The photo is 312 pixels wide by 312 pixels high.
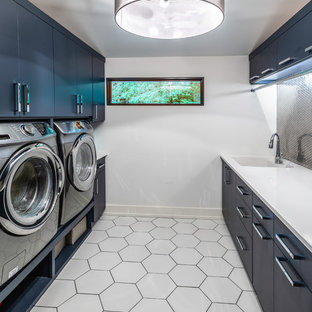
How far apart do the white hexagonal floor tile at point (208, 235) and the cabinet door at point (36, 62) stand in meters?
2.01

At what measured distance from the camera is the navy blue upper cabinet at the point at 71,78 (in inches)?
83.5

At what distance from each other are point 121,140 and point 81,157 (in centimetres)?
93

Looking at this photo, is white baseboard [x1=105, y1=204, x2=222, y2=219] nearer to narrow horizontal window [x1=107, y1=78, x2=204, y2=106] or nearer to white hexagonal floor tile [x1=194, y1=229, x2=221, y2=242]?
white hexagonal floor tile [x1=194, y1=229, x2=221, y2=242]

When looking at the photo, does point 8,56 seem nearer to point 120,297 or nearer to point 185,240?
point 120,297

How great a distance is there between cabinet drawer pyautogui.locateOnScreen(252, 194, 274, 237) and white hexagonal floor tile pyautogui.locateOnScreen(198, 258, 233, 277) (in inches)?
29.0

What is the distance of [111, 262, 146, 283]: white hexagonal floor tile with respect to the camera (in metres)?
2.07

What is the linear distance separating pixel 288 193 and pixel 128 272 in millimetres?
1446

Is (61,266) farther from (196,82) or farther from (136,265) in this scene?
(196,82)

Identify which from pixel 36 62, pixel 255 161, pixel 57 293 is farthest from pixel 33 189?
pixel 255 161

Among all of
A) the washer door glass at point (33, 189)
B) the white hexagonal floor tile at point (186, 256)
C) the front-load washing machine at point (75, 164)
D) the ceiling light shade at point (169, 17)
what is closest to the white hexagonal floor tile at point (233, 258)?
the white hexagonal floor tile at point (186, 256)

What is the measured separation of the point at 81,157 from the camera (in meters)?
2.60

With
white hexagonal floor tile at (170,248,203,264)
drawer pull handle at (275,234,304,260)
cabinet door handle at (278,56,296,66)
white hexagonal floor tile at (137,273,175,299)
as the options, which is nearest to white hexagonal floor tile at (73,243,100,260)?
white hexagonal floor tile at (137,273,175,299)

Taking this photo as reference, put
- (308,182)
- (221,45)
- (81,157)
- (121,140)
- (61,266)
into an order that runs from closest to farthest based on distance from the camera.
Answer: (308,182)
(61,266)
(81,157)
(221,45)
(121,140)

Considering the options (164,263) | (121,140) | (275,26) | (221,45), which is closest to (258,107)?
(221,45)
